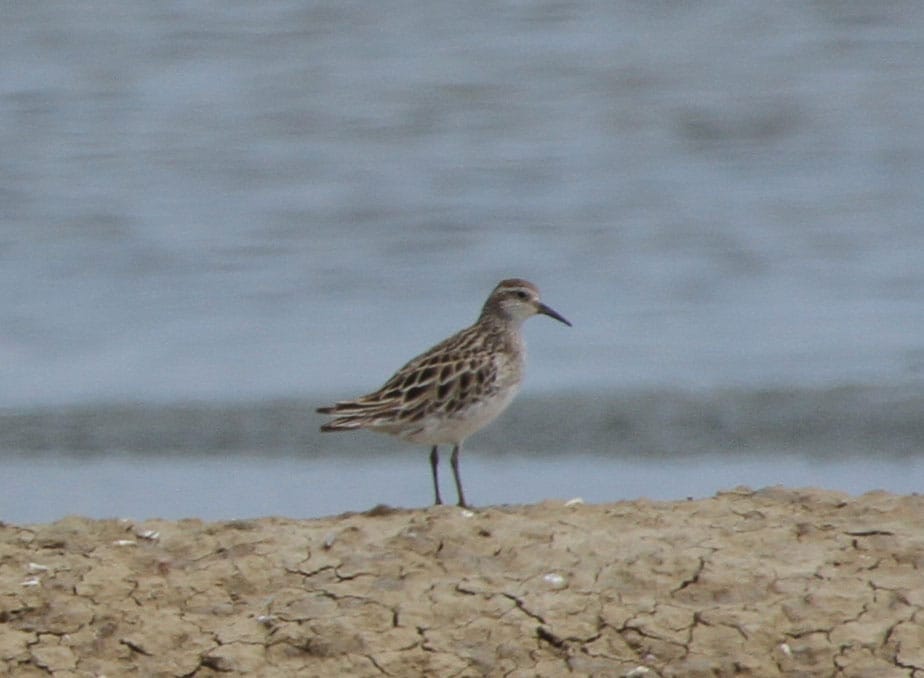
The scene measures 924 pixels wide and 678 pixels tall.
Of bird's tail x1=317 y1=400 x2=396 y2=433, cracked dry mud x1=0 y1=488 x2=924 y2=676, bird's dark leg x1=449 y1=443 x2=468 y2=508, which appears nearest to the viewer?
cracked dry mud x1=0 y1=488 x2=924 y2=676

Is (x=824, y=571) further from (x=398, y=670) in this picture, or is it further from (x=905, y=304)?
(x=905, y=304)

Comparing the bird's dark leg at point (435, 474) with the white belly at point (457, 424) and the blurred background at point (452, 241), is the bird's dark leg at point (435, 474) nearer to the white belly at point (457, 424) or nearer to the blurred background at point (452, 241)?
the white belly at point (457, 424)

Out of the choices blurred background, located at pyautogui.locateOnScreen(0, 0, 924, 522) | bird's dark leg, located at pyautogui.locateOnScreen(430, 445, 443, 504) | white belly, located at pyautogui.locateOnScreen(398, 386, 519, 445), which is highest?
blurred background, located at pyautogui.locateOnScreen(0, 0, 924, 522)

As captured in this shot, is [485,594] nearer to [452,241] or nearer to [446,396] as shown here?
[446,396]

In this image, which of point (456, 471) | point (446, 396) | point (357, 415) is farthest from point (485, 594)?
point (456, 471)

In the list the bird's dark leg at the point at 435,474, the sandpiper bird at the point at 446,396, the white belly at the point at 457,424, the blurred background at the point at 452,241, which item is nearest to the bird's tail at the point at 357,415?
the sandpiper bird at the point at 446,396

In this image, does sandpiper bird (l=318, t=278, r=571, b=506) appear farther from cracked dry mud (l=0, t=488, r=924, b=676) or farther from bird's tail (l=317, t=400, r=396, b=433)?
cracked dry mud (l=0, t=488, r=924, b=676)

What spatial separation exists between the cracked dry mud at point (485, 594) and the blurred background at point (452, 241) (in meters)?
1.79

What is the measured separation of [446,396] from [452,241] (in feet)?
10.6

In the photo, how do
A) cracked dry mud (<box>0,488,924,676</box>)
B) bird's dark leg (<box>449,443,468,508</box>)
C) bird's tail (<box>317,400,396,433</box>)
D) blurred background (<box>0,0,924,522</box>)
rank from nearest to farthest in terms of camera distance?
cracked dry mud (<box>0,488,924,676</box>) → bird's tail (<box>317,400,396,433</box>) → bird's dark leg (<box>449,443,468,508</box>) → blurred background (<box>0,0,924,522</box>)

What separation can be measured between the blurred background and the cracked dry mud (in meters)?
1.79

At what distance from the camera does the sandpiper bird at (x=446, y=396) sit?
821cm

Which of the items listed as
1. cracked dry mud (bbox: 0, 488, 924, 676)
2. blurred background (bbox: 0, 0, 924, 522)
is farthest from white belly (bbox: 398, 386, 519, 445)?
cracked dry mud (bbox: 0, 488, 924, 676)

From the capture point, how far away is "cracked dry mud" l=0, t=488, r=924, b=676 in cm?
616
